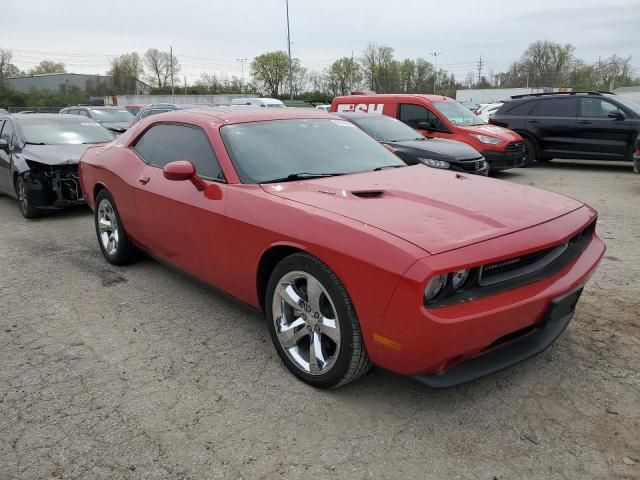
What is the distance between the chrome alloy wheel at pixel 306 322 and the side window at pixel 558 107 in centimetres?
1039

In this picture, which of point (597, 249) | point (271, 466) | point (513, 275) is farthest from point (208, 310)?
point (597, 249)

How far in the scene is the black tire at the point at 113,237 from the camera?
4.80 meters

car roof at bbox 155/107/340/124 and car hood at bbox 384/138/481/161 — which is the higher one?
car roof at bbox 155/107/340/124

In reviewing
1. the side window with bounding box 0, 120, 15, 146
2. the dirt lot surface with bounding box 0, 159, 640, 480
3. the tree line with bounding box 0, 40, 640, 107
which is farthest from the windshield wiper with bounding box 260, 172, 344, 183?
the tree line with bounding box 0, 40, 640, 107

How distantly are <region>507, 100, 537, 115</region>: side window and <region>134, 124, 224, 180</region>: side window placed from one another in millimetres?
9762

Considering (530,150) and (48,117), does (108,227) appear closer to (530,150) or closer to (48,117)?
(48,117)

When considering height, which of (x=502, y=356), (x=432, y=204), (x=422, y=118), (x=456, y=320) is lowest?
(x=502, y=356)

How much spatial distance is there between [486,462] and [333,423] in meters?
0.73

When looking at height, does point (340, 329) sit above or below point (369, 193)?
below

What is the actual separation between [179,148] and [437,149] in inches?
203

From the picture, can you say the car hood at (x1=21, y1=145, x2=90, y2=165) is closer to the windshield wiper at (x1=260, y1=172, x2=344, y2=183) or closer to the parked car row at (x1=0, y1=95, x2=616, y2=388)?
the parked car row at (x1=0, y1=95, x2=616, y2=388)

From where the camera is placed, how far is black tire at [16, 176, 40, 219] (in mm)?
7035

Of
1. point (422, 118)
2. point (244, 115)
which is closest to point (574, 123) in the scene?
point (422, 118)

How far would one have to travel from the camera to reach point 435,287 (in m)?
2.30
